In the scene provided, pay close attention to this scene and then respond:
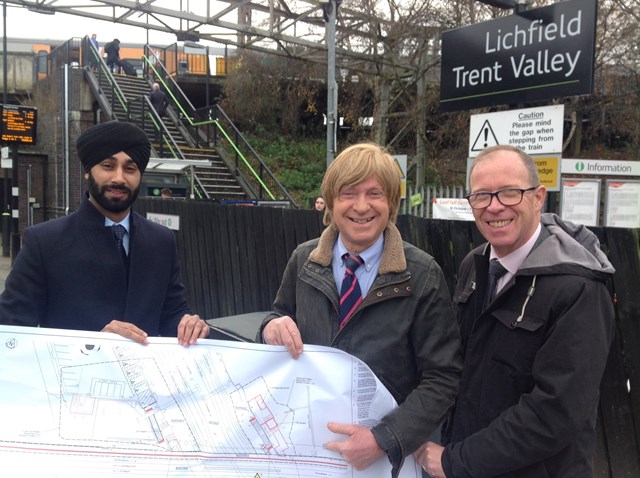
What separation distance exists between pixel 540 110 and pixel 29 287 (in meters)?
4.92

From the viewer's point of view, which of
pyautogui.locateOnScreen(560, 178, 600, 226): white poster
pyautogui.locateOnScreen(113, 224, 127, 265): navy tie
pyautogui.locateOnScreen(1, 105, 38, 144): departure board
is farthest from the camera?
pyautogui.locateOnScreen(1, 105, 38, 144): departure board

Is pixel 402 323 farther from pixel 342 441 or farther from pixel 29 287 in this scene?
pixel 29 287

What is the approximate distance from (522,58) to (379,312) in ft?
13.2

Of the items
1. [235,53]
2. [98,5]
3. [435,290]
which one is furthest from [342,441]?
[235,53]

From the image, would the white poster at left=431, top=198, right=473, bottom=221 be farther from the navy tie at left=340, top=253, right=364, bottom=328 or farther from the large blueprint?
the large blueprint

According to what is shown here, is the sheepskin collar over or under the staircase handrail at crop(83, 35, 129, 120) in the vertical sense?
under

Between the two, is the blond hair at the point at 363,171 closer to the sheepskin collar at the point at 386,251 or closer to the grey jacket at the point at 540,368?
the sheepskin collar at the point at 386,251

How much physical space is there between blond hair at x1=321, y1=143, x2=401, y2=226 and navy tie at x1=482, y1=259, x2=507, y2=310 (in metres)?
0.41

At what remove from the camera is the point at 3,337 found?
2.05m

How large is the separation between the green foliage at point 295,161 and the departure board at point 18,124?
954 centimetres

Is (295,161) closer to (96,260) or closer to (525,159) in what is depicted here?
(96,260)

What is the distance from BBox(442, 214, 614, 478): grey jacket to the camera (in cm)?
181

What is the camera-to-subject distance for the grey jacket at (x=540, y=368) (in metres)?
1.81

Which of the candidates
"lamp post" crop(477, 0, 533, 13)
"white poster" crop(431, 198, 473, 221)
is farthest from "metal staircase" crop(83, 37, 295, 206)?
"lamp post" crop(477, 0, 533, 13)
